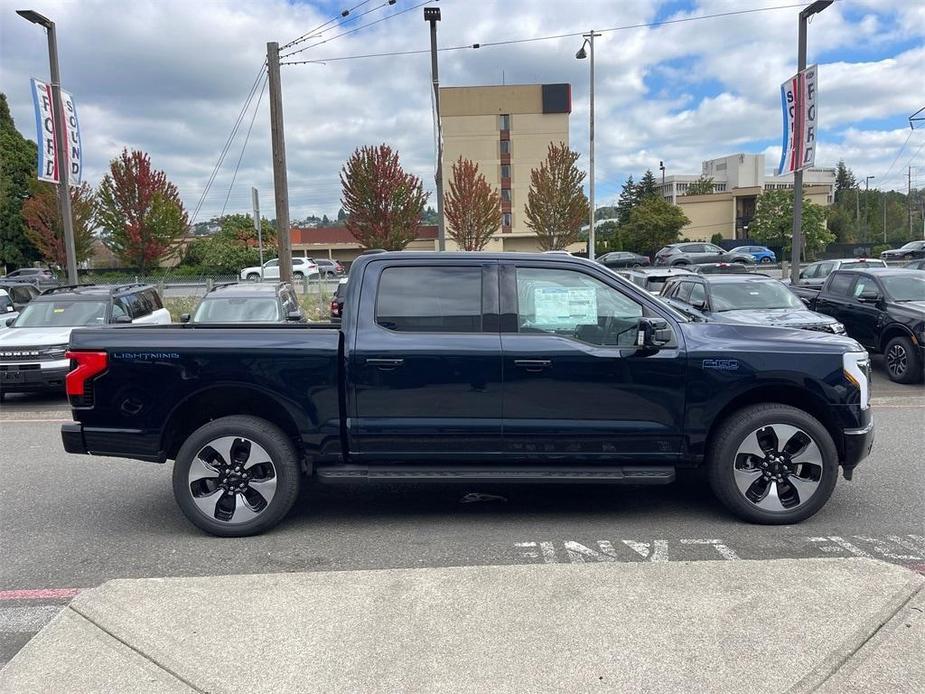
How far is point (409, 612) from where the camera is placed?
3623 millimetres

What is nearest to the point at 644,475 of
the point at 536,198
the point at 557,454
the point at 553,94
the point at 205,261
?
the point at 557,454

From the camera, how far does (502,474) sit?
481 cm

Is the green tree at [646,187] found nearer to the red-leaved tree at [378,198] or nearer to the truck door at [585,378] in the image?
the red-leaved tree at [378,198]

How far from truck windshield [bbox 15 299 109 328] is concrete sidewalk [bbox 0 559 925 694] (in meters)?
8.77

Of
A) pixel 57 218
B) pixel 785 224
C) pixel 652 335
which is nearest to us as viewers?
pixel 652 335

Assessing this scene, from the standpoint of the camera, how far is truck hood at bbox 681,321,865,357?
480cm

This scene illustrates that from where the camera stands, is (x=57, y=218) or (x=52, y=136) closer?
(x=52, y=136)

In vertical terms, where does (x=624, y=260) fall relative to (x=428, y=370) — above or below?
above

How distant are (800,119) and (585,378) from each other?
600 inches

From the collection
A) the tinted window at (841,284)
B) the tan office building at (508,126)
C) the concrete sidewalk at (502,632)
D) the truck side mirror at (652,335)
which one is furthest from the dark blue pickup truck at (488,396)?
the tan office building at (508,126)

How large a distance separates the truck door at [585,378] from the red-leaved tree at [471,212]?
35.4 meters

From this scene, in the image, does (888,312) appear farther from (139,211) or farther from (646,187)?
(646,187)

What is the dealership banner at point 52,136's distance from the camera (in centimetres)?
1588

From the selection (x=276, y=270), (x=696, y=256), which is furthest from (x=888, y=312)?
(x=276, y=270)
